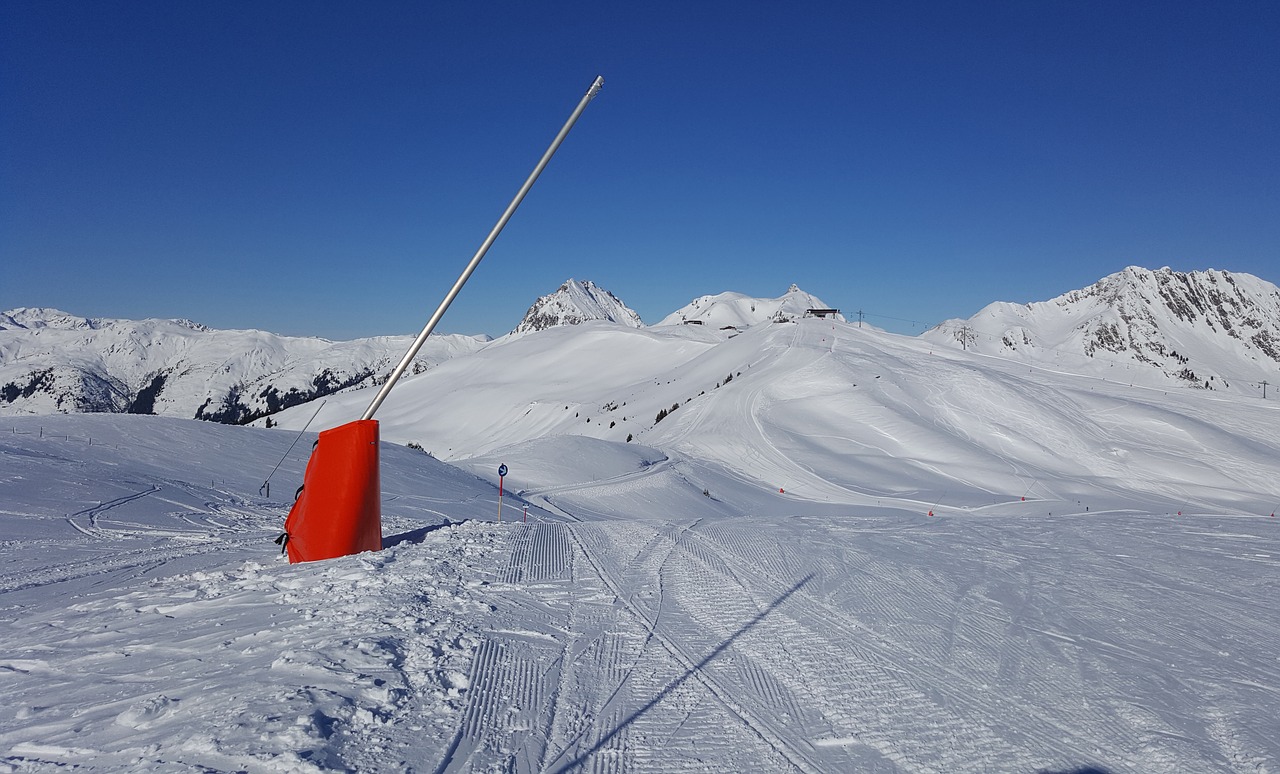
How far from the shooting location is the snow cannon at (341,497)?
8539mm

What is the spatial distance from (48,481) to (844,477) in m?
25.0

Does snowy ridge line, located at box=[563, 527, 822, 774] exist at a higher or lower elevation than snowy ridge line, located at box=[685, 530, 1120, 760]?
lower

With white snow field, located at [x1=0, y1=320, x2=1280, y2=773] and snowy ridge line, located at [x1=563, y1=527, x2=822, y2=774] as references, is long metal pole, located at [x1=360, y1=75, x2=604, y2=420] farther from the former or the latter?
snowy ridge line, located at [x1=563, y1=527, x2=822, y2=774]

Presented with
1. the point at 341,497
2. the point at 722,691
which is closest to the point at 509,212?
the point at 341,497

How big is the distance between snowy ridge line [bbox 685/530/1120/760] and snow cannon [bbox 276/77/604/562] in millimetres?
4991

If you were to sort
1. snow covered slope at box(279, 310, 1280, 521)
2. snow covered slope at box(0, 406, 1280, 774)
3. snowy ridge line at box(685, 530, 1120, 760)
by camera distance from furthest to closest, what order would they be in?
snow covered slope at box(279, 310, 1280, 521) → snowy ridge line at box(685, 530, 1120, 760) → snow covered slope at box(0, 406, 1280, 774)

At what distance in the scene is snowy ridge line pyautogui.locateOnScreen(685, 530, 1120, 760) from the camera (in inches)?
190

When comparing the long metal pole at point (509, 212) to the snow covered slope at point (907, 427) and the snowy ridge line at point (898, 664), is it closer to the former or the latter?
the snowy ridge line at point (898, 664)

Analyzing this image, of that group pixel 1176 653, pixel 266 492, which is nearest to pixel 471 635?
pixel 1176 653

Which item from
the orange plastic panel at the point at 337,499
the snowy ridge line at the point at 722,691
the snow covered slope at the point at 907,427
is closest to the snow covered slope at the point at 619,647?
the snowy ridge line at the point at 722,691

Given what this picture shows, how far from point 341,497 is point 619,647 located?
15.1 ft

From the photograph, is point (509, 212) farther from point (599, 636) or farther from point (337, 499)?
point (599, 636)

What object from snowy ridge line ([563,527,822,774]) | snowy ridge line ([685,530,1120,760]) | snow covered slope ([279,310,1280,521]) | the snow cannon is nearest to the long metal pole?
the snow cannon

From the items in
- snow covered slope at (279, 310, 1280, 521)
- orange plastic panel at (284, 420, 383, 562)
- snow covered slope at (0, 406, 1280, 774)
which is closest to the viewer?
snow covered slope at (0, 406, 1280, 774)
